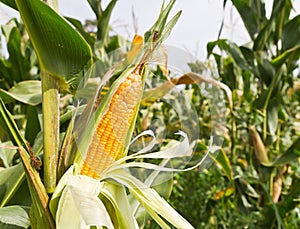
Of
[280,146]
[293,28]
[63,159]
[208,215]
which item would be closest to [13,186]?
[63,159]

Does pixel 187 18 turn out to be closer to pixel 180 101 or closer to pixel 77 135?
pixel 180 101

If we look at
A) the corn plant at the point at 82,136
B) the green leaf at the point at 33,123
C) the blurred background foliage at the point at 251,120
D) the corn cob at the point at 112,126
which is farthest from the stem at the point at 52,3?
the blurred background foliage at the point at 251,120

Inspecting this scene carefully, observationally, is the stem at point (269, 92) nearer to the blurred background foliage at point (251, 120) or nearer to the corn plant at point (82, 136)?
the blurred background foliage at point (251, 120)

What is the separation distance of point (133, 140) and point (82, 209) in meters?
0.11

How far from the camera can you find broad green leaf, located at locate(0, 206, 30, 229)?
475mm

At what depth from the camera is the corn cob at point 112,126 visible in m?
0.46

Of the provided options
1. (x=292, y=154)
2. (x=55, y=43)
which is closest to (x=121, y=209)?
(x=55, y=43)

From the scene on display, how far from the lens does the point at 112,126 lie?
463mm

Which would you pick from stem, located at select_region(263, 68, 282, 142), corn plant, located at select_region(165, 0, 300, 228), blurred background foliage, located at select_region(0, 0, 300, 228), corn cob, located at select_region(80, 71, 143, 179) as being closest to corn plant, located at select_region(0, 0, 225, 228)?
corn cob, located at select_region(80, 71, 143, 179)

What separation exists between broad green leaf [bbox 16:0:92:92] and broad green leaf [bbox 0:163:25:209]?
174 mm

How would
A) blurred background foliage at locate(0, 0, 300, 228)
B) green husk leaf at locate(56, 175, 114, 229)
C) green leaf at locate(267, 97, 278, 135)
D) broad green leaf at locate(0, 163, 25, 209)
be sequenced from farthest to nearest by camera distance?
green leaf at locate(267, 97, 278, 135)
blurred background foliage at locate(0, 0, 300, 228)
broad green leaf at locate(0, 163, 25, 209)
green husk leaf at locate(56, 175, 114, 229)

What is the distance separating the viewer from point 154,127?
21.7 inches

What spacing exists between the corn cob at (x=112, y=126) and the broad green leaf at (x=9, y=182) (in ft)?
0.50

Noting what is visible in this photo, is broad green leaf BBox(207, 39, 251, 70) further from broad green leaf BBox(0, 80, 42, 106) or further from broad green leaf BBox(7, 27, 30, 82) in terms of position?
broad green leaf BBox(0, 80, 42, 106)
